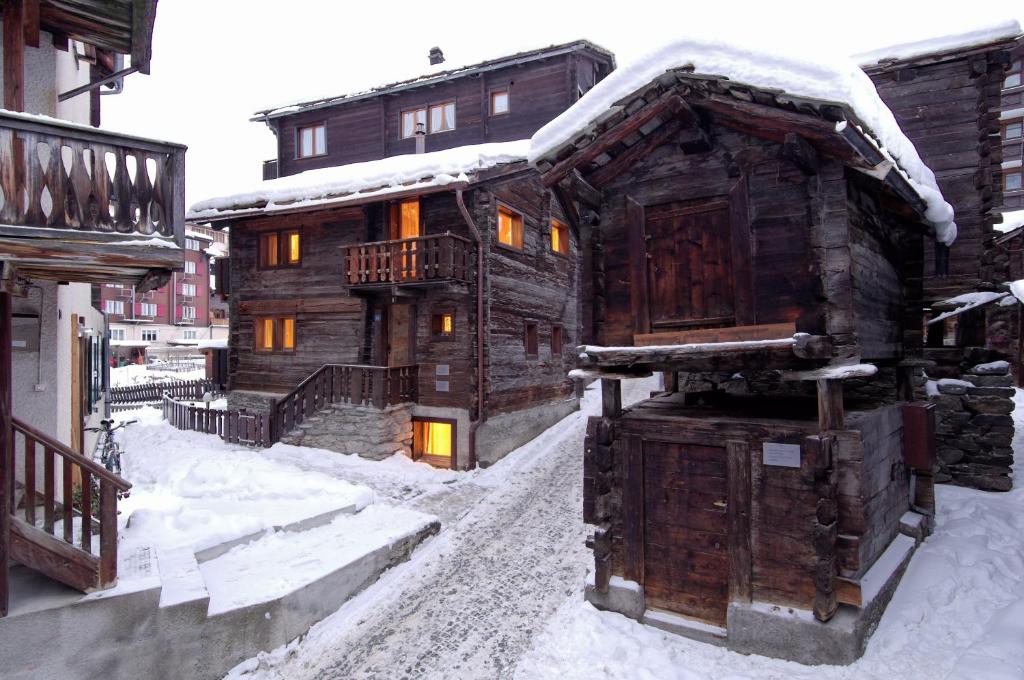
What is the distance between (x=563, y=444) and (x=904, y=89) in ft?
39.0

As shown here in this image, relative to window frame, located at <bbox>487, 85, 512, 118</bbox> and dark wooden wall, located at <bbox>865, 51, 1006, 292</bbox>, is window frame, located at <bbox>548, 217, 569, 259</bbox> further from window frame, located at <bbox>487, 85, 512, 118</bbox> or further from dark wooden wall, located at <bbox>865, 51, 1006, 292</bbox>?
dark wooden wall, located at <bbox>865, 51, 1006, 292</bbox>

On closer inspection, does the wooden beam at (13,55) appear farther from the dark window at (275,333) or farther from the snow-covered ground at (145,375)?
the snow-covered ground at (145,375)

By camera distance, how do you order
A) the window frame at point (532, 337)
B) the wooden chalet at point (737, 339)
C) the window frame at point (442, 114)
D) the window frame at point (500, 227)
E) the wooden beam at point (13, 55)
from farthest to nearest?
the window frame at point (442, 114) → the window frame at point (532, 337) → the window frame at point (500, 227) → the wooden beam at point (13, 55) → the wooden chalet at point (737, 339)

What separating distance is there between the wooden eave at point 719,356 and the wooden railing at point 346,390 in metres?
8.70

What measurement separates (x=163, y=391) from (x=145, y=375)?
11.8 metres

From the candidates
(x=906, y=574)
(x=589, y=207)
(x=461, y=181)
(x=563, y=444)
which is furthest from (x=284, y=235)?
(x=906, y=574)

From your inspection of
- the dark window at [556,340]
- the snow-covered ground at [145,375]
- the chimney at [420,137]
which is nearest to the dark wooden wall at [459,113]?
the chimney at [420,137]

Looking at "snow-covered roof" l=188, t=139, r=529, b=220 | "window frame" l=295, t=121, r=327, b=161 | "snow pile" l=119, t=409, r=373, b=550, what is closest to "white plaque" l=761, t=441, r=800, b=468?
"snow pile" l=119, t=409, r=373, b=550

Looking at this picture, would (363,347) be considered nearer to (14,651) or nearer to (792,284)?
(14,651)

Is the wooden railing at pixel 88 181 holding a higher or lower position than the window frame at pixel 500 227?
lower

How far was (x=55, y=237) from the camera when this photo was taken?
16.9 ft

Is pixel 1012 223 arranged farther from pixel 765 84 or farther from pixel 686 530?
pixel 686 530

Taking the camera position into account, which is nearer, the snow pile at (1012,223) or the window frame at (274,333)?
the window frame at (274,333)

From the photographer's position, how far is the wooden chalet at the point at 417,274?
15055 mm
